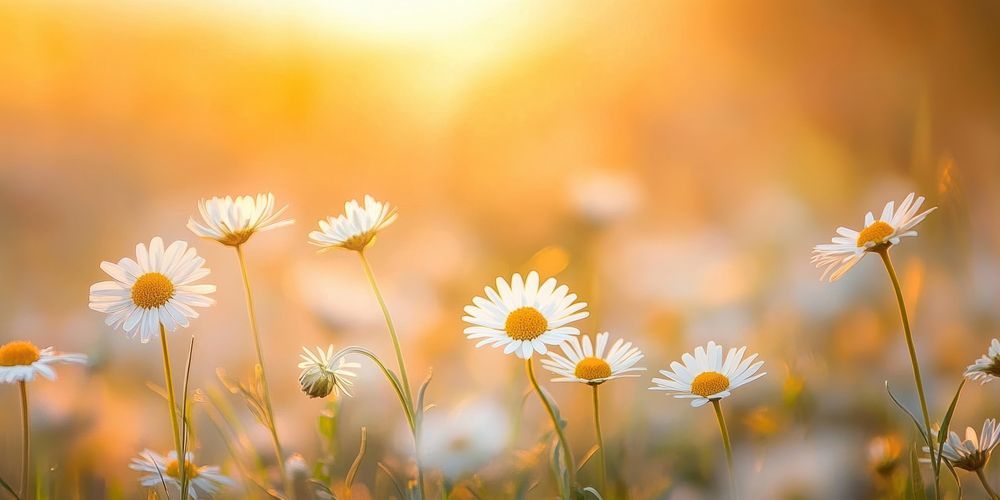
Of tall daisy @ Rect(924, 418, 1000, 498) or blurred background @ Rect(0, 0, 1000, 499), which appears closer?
tall daisy @ Rect(924, 418, 1000, 498)

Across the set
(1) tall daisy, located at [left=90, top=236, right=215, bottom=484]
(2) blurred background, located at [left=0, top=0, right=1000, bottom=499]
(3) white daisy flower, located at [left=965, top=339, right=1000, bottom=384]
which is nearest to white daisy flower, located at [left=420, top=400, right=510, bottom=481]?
(2) blurred background, located at [left=0, top=0, right=1000, bottom=499]

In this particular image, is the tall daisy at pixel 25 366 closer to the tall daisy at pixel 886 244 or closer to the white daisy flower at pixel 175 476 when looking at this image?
the white daisy flower at pixel 175 476

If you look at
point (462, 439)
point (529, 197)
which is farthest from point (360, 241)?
point (529, 197)

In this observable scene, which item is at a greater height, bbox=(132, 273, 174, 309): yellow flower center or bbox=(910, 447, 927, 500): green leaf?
bbox=(132, 273, 174, 309): yellow flower center

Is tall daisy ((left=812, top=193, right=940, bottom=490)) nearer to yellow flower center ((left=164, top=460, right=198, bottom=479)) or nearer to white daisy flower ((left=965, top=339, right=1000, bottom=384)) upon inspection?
white daisy flower ((left=965, top=339, right=1000, bottom=384))

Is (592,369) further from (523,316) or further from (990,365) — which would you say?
(990,365)

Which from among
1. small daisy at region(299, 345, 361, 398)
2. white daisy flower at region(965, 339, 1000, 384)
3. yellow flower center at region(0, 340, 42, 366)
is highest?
yellow flower center at region(0, 340, 42, 366)

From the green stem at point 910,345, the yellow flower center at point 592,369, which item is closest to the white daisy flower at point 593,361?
the yellow flower center at point 592,369
